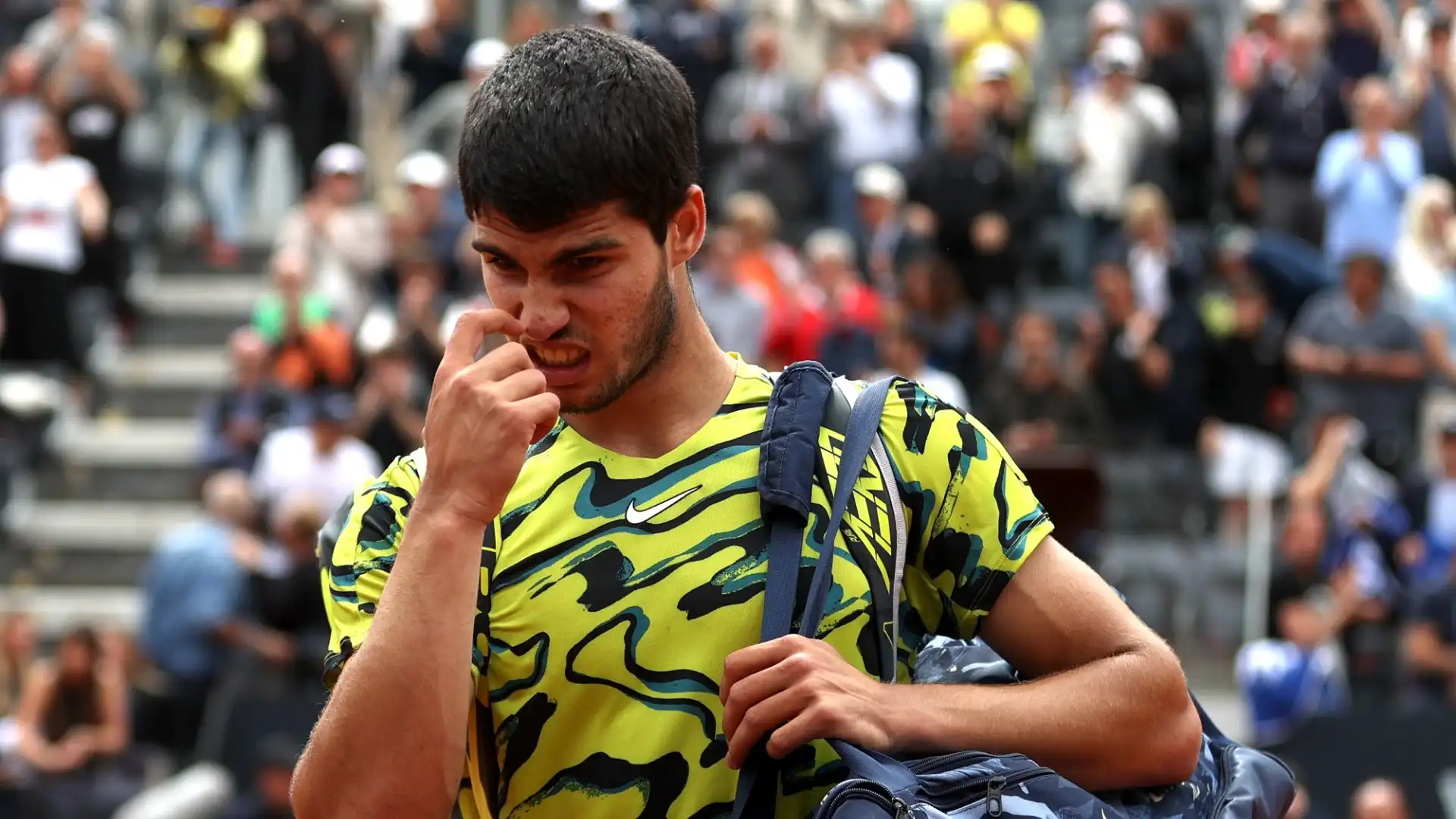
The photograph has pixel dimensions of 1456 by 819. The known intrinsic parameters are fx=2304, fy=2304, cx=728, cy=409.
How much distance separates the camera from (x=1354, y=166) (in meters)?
14.1

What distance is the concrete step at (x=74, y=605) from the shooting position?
13961mm

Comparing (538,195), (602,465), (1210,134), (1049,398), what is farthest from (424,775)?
(1210,134)

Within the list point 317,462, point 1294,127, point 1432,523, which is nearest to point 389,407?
point 317,462

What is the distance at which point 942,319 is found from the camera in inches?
524

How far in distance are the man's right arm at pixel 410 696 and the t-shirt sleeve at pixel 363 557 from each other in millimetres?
92

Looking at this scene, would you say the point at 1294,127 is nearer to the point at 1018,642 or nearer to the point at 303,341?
the point at 303,341

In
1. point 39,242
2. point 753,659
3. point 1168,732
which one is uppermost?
point 753,659

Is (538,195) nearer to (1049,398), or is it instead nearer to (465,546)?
(465,546)

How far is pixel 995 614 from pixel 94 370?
544 inches

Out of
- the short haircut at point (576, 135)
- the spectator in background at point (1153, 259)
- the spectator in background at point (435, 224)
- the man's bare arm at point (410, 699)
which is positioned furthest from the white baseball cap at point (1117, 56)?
the man's bare arm at point (410, 699)

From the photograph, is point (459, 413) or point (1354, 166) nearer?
point (459, 413)

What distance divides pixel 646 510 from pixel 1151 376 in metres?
10.5

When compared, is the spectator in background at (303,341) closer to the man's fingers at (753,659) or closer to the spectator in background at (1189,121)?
the spectator in background at (1189,121)

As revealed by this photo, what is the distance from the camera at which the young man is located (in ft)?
8.76
